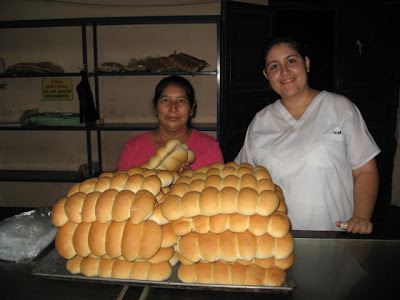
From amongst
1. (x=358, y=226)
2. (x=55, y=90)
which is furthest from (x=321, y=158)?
(x=55, y=90)

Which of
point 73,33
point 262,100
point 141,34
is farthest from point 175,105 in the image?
point 73,33

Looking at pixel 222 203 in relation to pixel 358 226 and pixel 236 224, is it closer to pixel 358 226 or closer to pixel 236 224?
pixel 236 224

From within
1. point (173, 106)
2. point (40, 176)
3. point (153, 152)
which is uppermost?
point (173, 106)

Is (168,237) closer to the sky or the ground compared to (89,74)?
closer to the ground

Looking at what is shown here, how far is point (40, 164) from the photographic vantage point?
12.4ft

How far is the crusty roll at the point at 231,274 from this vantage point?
2.35ft

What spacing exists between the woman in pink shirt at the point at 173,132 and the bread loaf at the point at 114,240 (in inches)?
35.7

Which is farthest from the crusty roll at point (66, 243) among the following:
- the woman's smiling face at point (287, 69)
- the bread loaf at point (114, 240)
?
the woman's smiling face at point (287, 69)

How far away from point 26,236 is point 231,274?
0.70 m

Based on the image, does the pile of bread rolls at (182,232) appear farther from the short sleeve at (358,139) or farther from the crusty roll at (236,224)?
the short sleeve at (358,139)

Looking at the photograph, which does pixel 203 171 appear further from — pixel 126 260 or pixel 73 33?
pixel 73 33

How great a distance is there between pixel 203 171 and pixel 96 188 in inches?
12.9

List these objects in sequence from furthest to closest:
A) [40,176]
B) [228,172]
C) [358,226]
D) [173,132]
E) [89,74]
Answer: [40,176] → [89,74] → [173,132] → [358,226] → [228,172]

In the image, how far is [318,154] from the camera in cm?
138
